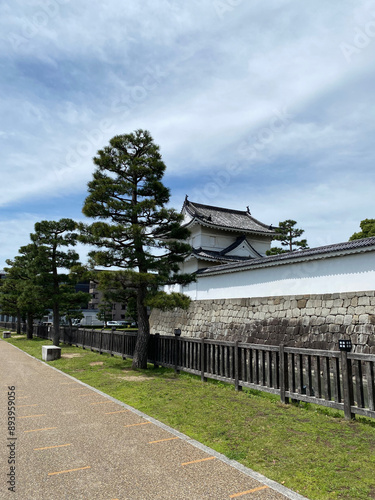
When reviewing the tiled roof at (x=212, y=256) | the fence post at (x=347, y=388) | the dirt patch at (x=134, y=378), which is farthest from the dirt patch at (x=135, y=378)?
the tiled roof at (x=212, y=256)

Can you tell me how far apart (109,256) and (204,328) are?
8.55 meters

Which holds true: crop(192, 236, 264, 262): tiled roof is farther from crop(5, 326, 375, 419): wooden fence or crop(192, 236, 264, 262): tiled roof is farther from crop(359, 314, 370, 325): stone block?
crop(359, 314, 370, 325): stone block

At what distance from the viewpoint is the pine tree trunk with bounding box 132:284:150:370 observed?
11.4 m

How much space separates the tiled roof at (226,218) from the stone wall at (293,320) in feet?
24.8

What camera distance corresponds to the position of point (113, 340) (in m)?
14.6

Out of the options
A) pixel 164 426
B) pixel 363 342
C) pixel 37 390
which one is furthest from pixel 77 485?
pixel 363 342

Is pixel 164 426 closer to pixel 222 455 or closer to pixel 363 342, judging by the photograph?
pixel 222 455

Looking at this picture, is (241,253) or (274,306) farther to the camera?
(241,253)

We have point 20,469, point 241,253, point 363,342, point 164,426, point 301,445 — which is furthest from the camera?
point 241,253

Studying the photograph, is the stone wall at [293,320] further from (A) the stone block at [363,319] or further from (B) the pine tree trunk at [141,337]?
(B) the pine tree trunk at [141,337]

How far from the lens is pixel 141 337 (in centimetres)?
1155

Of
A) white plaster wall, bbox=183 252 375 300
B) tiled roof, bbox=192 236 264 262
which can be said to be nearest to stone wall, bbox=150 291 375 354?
white plaster wall, bbox=183 252 375 300

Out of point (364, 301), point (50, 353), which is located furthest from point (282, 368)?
point (50, 353)

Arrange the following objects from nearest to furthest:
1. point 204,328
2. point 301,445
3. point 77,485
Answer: point 77,485
point 301,445
point 204,328
